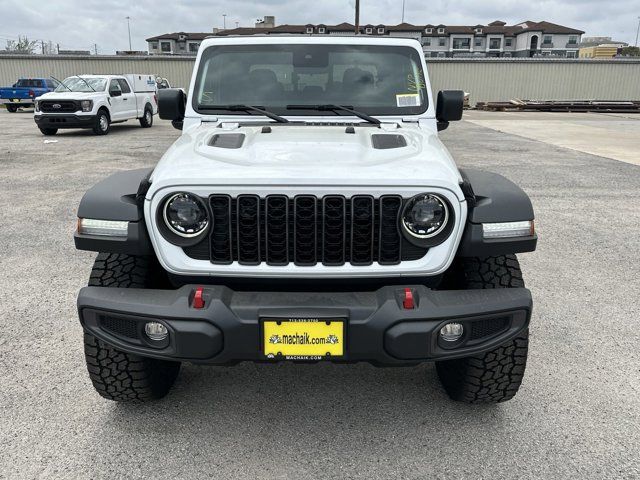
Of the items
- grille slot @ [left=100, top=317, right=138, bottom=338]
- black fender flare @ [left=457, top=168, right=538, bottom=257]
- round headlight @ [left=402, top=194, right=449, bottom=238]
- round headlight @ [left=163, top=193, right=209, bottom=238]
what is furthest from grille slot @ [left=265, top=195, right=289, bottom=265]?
black fender flare @ [left=457, top=168, right=538, bottom=257]

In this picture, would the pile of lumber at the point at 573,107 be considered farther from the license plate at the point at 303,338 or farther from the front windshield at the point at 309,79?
the license plate at the point at 303,338

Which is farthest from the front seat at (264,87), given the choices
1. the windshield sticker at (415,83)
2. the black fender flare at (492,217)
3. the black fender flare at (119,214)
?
the black fender flare at (492,217)

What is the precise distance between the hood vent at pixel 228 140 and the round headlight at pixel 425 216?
3.09ft

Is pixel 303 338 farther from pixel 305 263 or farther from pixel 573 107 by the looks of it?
pixel 573 107

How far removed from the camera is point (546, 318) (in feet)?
13.1

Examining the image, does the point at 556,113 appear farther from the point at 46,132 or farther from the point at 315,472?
the point at 315,472

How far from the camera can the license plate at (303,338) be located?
7.31 feet

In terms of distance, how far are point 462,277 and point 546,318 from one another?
163 centimetres

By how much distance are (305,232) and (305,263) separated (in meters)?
0.14

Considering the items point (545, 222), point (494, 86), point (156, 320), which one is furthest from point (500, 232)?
point (494, 86)

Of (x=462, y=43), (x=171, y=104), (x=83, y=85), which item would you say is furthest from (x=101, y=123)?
(x=462, y=43)

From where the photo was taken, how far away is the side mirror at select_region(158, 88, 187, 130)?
3.65 metres

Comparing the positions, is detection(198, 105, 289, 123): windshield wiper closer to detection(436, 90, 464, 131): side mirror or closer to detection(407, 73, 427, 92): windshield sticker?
detection(407, 73, 427, 92): windshield sticker

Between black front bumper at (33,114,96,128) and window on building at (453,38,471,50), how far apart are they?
74.9 meters
